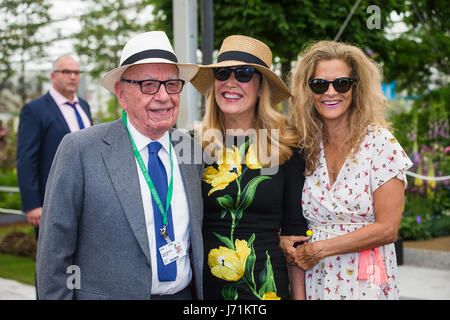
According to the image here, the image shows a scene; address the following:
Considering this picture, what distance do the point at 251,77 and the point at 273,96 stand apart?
9.4 inches

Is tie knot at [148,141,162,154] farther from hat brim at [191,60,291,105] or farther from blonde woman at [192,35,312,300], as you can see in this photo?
hat brim at [191,60,291,105]

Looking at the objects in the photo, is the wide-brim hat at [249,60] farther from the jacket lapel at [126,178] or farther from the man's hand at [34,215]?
the man's hand at [34,215]

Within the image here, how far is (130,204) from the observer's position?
2016 mm

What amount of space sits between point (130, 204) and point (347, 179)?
1.08 m

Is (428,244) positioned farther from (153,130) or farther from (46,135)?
(153,130)

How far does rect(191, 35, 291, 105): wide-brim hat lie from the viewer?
267 centimetres

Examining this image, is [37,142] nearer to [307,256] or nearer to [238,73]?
[238,73]

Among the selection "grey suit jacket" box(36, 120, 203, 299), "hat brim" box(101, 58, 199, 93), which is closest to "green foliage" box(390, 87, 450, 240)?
"hat brim" box(101, 58, 199, 93)

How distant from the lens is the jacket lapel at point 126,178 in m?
2.01

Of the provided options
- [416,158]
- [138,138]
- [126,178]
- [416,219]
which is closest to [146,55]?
[138,138]

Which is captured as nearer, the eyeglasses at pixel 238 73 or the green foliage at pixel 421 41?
the eyeglasses at pixel 238 73

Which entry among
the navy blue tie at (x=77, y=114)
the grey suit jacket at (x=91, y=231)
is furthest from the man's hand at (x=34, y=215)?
the grey suit jacket at (x=91, y=231)

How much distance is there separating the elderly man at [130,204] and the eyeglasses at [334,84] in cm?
69
